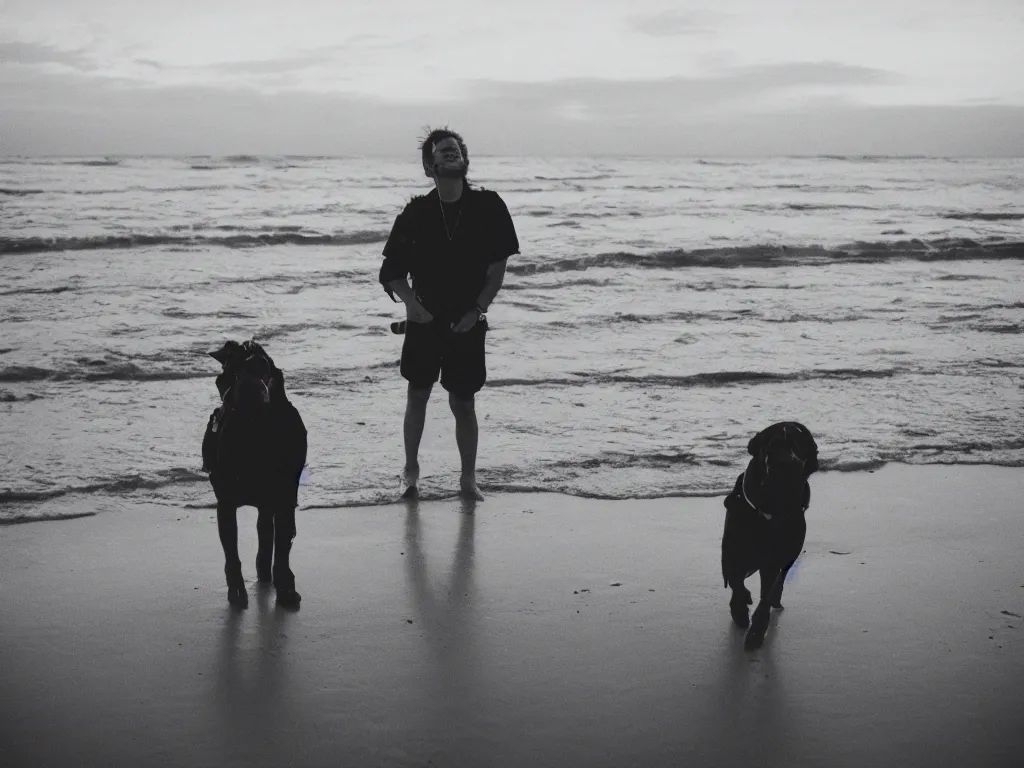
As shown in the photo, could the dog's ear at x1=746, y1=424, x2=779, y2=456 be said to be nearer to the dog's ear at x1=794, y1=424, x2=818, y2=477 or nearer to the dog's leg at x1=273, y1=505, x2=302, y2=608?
the dog's ear at x1=794, y1=424, x2=818, y2=477

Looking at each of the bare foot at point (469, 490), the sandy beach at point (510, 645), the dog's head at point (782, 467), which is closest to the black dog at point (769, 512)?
the dog's head at point (782, 467)

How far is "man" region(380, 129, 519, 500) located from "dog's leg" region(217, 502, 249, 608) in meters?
1.58

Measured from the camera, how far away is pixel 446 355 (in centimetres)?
489

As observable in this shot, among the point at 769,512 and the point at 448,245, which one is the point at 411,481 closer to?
the point at 448,245

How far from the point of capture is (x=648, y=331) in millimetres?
10500

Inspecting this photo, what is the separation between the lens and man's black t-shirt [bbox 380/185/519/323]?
478 cm

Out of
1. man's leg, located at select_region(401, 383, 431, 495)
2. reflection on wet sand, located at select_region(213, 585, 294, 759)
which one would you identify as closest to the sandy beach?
reflection on wet sand, located at select_region(213, 585, 294, 759)

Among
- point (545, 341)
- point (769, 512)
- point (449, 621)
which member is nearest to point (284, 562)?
point (449, 621)

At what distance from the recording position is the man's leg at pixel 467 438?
498 centimetres

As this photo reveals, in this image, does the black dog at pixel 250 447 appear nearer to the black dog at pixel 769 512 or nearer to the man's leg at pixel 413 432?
the man's leg at pixel 413 432

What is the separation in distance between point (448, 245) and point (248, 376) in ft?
5.68

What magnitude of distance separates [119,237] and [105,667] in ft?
53.6

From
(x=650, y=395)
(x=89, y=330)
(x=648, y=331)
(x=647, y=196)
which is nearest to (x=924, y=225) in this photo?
(x=647, y=196)

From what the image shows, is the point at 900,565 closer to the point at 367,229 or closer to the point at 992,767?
the point at 992,767
